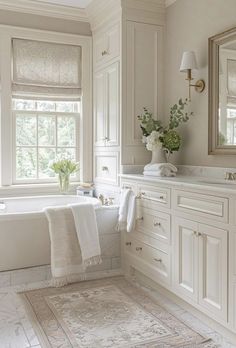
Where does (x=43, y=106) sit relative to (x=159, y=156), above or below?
above

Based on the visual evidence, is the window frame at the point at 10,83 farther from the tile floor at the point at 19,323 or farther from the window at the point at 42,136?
the tile floor at the point at 19,323

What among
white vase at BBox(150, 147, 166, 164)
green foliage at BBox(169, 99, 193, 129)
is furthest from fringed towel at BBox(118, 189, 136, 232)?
green foliage at BBox(169, 99, 193, 129)

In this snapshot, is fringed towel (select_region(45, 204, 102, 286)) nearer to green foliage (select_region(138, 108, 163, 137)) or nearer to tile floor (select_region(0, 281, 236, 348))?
tile floor (select_region(0, 281, 236, 348))

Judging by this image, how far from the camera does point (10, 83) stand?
3.74 meters

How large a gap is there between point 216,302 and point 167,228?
26.0 inches

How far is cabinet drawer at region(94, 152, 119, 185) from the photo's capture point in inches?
140

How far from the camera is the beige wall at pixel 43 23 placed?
12.1 ft

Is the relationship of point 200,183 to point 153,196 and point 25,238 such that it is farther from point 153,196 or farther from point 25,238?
point 25,238

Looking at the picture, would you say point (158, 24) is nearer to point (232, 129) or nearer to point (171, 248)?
point (232, 129)

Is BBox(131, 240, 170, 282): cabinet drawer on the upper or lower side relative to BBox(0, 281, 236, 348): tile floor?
upper

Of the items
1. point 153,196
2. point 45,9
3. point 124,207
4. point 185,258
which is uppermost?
point 45,9

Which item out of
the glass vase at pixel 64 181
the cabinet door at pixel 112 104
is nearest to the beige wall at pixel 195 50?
the cabinet door at pixel 112 104

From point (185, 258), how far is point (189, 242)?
128 millimetres

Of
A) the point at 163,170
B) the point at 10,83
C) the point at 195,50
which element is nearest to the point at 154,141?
the point at 163,170
